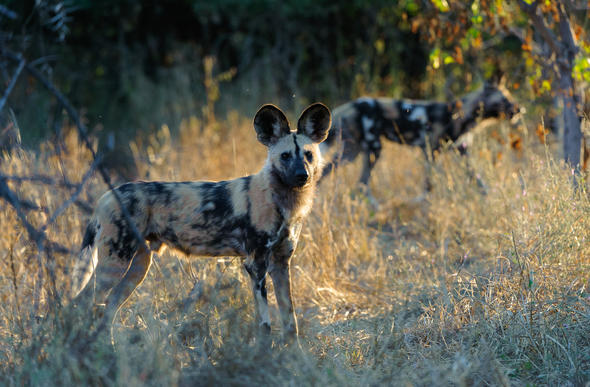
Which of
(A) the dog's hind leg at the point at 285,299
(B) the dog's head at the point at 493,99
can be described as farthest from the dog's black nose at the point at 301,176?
(B) the dog's head at the point at 493,99

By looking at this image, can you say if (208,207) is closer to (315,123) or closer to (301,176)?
(301,176)

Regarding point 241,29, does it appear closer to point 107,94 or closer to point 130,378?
point 107,94

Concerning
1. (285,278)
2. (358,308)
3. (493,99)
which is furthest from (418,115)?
(285,278)

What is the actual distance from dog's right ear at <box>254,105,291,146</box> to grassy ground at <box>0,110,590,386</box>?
80cm

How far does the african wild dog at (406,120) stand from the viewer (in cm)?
620

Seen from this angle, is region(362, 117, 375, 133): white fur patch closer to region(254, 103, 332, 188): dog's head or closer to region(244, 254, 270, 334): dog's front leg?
region(254, 103, 332, 188): dog's head

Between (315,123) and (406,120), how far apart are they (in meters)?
3.06

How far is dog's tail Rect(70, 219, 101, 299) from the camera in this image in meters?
3.11

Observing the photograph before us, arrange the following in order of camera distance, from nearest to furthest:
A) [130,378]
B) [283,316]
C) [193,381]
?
[130,378] → [193,381] → [283,316]

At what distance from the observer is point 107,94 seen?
11141 millimetres

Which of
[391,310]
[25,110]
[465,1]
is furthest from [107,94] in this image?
[391,310]

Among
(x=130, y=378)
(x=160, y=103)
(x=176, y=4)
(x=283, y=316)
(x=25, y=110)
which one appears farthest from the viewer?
(x=176, y=4)

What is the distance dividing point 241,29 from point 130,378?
Result: 31.3 feet

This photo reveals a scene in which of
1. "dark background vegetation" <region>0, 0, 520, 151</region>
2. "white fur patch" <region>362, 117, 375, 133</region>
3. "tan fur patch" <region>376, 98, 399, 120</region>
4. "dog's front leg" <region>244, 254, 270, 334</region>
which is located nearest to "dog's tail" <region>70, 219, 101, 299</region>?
"dog's front leg" <region>244, 254, 270, 334</region>
